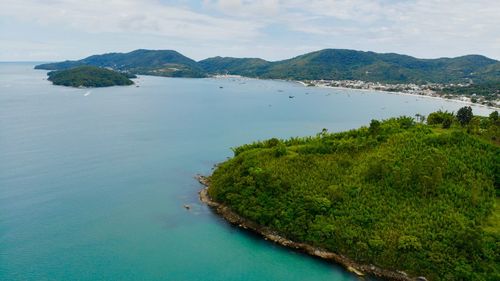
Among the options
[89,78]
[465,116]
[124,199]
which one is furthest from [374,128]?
[89,78]

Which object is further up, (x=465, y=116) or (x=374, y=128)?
(x=465, y=116)

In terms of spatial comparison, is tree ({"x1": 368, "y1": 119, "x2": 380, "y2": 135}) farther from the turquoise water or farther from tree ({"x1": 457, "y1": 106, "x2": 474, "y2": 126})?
the turquoise water

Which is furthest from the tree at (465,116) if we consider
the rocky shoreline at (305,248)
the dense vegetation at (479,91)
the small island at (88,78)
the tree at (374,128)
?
the small island at (88,78)

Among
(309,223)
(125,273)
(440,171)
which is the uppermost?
(440,171)

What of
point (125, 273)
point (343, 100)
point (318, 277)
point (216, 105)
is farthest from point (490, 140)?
point (343, 100)

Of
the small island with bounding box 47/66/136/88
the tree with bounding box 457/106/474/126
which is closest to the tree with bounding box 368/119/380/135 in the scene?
the tree with bounding box 457/106/474/126

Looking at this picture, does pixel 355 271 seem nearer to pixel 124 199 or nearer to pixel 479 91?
pixel 124 199

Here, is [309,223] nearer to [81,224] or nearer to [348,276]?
[348,276]

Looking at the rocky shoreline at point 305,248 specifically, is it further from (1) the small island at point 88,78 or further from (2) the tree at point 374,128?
(1) the small island at point 88,78
